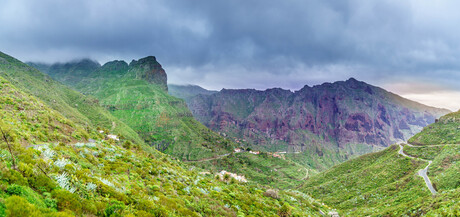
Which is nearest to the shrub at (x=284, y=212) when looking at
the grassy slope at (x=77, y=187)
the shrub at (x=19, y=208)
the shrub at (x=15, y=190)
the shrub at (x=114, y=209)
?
the grassy slope at (x=77, y=187)

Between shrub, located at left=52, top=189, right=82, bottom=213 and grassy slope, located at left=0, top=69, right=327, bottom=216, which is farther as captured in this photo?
shrub, located at left=52, top=189, right=82, bottom=213

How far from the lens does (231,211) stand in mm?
18516

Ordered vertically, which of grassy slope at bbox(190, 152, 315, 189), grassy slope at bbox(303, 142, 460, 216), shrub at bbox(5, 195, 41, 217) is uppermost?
shrub at bbox(5, 195, 41, 217)

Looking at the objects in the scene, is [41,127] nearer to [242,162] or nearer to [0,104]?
[0,104]

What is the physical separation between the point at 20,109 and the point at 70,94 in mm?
160658

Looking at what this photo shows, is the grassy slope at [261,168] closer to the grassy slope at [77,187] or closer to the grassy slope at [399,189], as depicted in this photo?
the grassy slope at [399,189]

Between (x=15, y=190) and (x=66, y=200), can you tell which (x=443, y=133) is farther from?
(x=15, y=190)

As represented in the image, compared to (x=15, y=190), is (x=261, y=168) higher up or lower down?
lower down

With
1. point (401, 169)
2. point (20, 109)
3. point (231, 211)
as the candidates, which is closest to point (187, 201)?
point (231, 211)

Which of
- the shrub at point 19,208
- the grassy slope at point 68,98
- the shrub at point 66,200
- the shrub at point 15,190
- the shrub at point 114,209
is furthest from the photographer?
the grassy slope at point 68,98

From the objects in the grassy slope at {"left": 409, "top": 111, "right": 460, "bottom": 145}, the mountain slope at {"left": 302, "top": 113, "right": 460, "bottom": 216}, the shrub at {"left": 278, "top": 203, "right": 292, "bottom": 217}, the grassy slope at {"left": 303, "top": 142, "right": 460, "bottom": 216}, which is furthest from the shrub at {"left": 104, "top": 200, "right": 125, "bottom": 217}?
the grassy slope at {"left": 409, "top": 111, "right": 460, "bottom": 145}

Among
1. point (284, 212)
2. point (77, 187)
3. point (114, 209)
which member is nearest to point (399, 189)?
point (284, 212)

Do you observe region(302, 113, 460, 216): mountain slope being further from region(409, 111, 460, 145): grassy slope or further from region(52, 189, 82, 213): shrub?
region(52, 189, 82, 213): shrub

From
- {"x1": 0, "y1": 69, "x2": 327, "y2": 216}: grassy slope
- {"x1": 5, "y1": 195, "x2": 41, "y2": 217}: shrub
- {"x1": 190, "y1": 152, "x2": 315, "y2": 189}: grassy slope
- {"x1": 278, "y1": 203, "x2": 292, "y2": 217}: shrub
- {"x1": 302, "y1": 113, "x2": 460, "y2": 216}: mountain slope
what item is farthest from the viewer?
{"x1": 190, "y1": 152, "x2": 315, "y2": 189}: grassy slope
